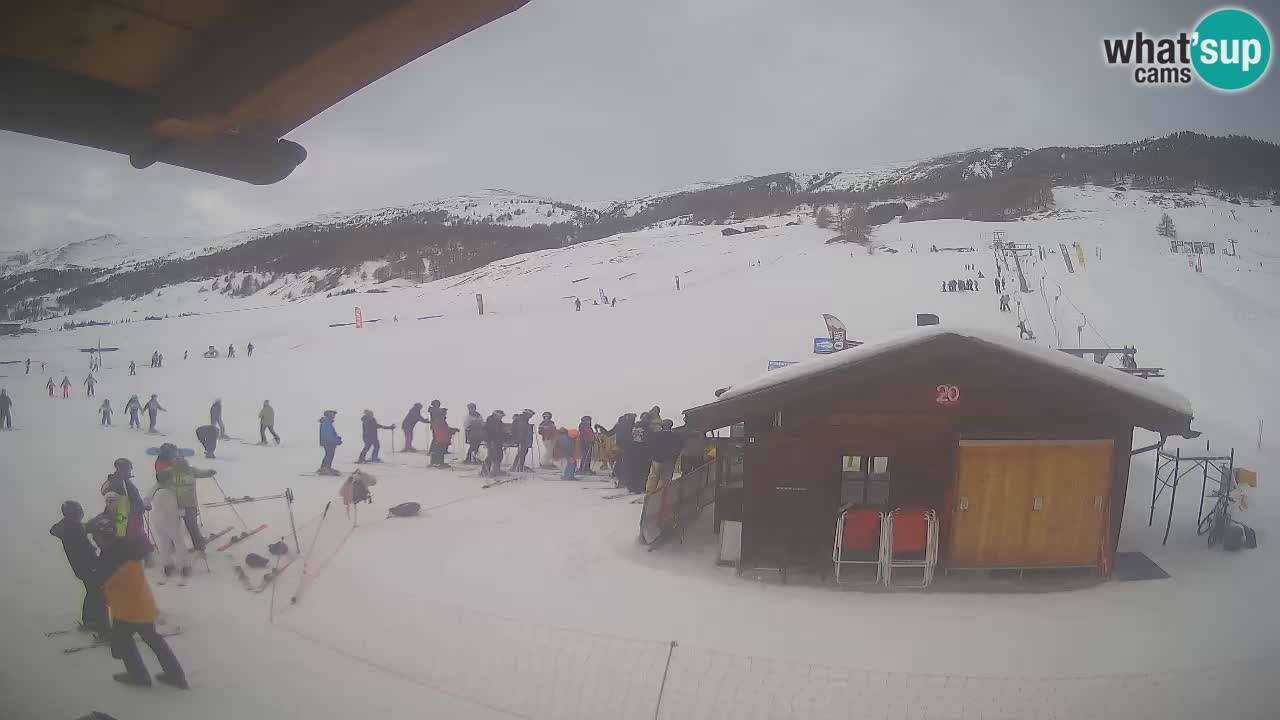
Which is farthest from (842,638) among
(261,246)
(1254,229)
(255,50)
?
(261,246)

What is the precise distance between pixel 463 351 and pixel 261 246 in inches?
837

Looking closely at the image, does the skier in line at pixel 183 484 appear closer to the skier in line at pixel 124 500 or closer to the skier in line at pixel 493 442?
the skier in line at pixel 124 500

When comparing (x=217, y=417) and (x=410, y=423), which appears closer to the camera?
(x=217, y=417)

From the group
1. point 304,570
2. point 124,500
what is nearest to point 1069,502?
point 304,570

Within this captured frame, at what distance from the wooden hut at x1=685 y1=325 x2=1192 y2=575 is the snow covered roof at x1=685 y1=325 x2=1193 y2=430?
44mm

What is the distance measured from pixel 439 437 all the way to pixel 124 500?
746cm

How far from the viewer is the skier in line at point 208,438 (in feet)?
27.3

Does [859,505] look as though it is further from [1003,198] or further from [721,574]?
[1003,198]

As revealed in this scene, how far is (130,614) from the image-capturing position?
4.86m

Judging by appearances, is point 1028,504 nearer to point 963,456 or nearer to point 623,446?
point 963,456

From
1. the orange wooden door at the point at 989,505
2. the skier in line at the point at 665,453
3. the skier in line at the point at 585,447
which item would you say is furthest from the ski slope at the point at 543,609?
the skier in line at the point at 585,447

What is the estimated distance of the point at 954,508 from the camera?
8055 mm

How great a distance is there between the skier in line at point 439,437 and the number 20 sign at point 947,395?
900cm

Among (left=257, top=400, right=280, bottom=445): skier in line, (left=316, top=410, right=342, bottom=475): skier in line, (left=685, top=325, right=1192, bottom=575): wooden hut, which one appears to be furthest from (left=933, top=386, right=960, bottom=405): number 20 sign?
(left=257, top=400, right=280, bottom=445): skier in line
